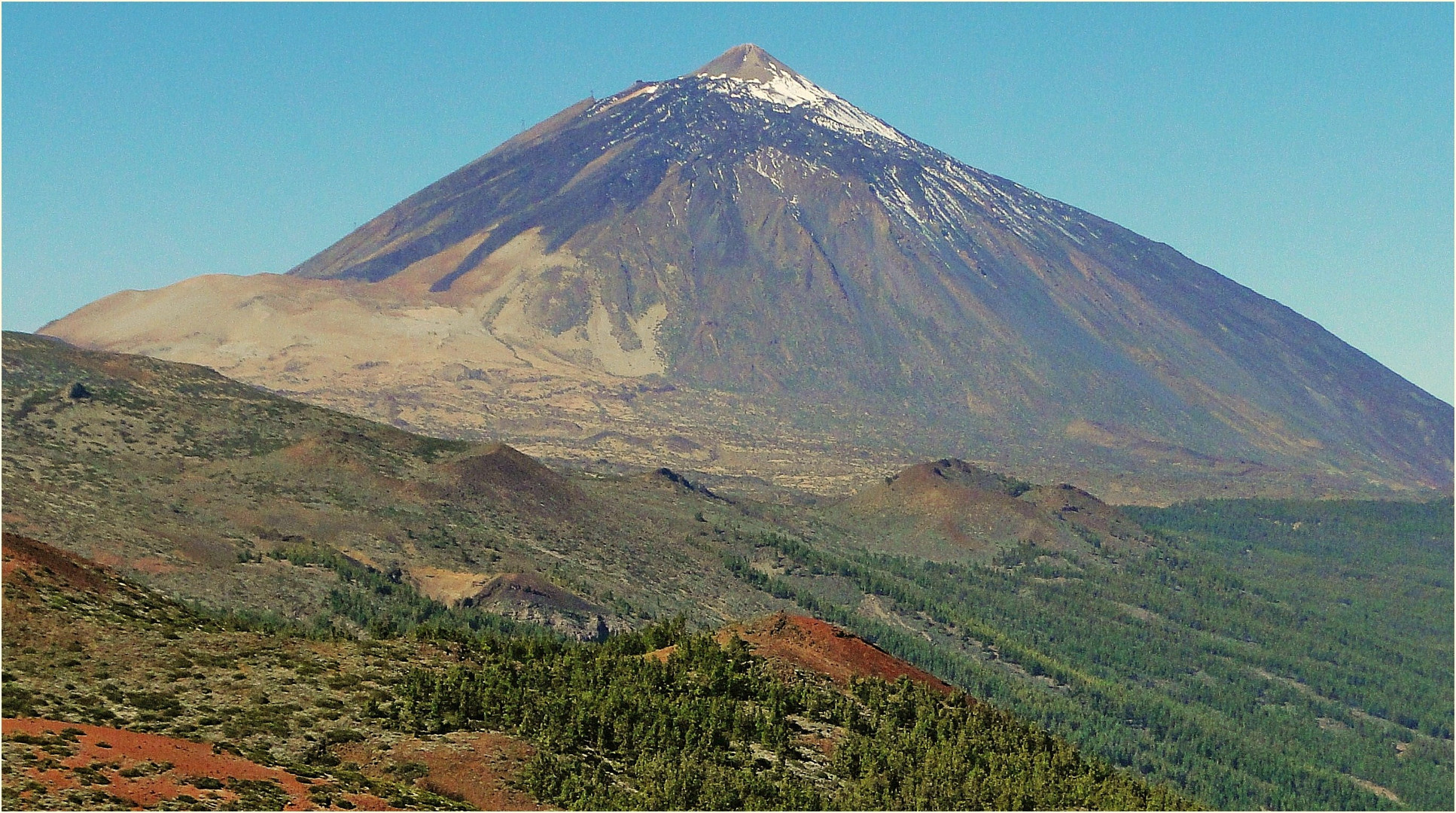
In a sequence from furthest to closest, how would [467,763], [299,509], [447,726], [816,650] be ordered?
1. [299,509]
2. [816,650]
3. [447,726]
4. [467,763]

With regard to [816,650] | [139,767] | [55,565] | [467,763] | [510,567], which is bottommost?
[510,567]

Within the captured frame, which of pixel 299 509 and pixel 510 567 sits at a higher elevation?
pixel 299 509

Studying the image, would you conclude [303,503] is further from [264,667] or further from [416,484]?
[264,667]

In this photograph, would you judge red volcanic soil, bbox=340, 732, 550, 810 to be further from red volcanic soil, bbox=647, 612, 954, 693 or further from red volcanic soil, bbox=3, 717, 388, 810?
red volcanic soil, bbox=647, 612, 954, 693

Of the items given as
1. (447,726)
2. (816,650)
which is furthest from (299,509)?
(447,726)

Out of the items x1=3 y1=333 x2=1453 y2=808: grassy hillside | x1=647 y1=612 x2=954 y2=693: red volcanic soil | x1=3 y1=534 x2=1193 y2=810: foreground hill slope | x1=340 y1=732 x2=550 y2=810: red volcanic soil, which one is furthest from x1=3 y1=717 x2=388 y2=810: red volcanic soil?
x1=3 y1=333 x2=1453 y2=808: grassy hillside

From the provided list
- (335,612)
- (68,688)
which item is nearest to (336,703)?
(68,688)

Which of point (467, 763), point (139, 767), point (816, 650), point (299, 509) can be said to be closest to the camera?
point (139, 767)

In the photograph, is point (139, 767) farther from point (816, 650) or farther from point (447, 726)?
point (816, 650)
